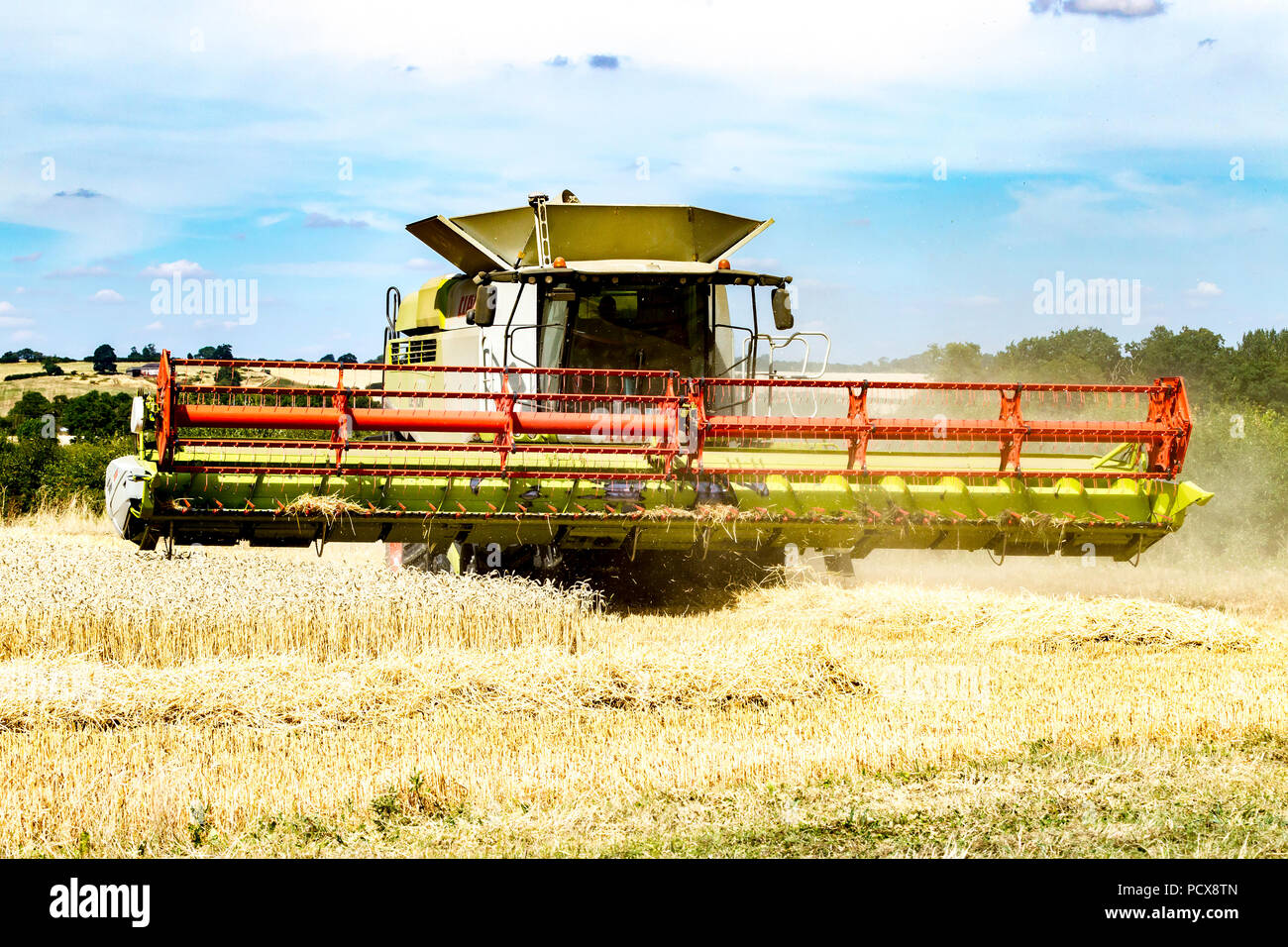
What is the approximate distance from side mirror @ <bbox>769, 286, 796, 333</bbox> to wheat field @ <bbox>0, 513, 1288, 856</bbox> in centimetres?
199

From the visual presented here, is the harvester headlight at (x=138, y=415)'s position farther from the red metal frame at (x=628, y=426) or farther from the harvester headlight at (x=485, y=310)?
the harvester headlight at (x=485, y=310)

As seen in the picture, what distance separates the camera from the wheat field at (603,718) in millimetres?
4285

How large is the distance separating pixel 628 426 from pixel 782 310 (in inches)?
76.0

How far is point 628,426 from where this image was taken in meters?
7.97

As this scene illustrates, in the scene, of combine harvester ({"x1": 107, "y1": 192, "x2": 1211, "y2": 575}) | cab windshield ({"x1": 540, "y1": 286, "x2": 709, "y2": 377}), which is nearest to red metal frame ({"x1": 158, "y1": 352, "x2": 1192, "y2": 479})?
combine harvester ({"x1": 107, "y1": 192, "x2": 1211, "y2": 575})

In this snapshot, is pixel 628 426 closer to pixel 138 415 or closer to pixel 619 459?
pixel 619 459

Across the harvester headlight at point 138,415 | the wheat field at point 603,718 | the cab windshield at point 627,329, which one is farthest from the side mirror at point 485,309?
the harvester headlight at point 138,415

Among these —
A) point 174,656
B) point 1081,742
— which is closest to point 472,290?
point 174,656

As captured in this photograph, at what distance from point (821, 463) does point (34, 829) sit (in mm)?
5429

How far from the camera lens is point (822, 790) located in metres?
4.73

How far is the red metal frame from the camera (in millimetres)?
7465

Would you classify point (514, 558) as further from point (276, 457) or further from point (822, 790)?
point (822, 790)

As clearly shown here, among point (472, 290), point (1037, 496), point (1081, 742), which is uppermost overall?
point (472, 290)

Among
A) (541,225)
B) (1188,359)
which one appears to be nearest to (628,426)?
(541,225)
